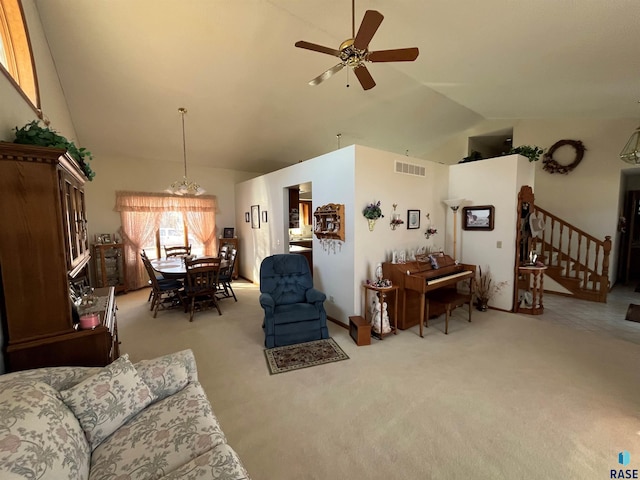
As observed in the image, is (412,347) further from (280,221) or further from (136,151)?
(136,151)

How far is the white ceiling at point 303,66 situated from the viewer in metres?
2.56

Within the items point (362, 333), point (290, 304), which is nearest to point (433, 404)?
point (362, 333)

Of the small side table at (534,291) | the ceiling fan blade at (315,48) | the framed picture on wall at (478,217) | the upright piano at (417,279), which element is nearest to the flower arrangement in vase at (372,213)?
the upright piano at (417,279)

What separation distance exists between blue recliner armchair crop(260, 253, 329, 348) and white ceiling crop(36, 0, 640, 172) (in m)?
2.65

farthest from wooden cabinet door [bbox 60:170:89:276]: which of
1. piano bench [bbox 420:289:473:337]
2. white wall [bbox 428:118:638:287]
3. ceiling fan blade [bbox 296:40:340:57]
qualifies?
white wall [bbox 428:118:638:287]

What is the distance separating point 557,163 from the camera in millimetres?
5840

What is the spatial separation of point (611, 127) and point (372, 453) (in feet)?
24.1

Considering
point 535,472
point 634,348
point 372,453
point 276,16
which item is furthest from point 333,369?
point 276,16

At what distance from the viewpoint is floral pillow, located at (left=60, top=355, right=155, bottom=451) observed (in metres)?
1.31

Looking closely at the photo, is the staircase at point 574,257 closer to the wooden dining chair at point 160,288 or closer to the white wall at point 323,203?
the white wall at point 323,203

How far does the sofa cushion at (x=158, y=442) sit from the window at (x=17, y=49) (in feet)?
8.09

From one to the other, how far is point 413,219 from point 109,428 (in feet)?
13.4

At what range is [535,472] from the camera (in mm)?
1628

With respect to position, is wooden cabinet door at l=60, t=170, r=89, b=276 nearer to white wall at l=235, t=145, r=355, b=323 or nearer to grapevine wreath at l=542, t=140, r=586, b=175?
white wall at l=235, t=145, r=355, b=323
